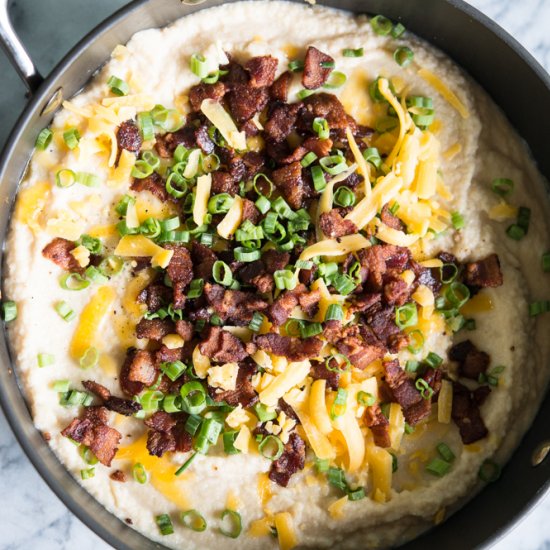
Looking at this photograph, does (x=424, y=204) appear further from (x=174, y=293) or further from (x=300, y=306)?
(x=174, y=293)

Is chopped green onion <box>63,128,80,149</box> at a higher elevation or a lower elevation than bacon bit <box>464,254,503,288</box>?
higher

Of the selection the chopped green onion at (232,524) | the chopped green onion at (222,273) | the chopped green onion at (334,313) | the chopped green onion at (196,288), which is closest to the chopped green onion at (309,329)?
the chopped green onion at (334,313)

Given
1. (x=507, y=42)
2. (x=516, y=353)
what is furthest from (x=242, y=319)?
(x=507, y=42)

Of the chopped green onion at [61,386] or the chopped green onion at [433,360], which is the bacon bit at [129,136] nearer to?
the chopped green onion at [61,386]

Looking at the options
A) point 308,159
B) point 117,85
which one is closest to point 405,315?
point 308,159

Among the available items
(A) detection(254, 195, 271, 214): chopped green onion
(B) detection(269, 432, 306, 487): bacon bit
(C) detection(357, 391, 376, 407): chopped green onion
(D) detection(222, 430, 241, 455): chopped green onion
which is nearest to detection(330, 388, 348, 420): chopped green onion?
(C) detection(357, 391, 376, 407): chopped green onion

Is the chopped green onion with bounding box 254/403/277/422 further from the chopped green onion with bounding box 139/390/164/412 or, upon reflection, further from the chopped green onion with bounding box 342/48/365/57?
the chopped green onion with bounding box 342/48/365/57

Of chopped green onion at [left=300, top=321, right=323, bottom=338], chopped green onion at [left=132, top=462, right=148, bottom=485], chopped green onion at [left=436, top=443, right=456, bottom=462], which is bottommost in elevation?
chopped green onion at [left=132, top=462, right=148, bottom=485]
